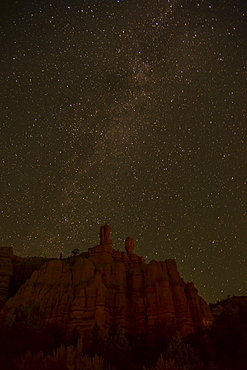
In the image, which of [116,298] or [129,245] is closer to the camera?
[116,298]

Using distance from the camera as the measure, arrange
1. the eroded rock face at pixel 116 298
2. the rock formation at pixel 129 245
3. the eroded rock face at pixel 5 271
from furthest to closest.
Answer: the rock formation at pixel 129 245, the eroded rock face at pixel 5 271, the eroded rock face at pixel 116 298

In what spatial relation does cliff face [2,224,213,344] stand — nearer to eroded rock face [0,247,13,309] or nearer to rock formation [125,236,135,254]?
eroded rock face [0,247,13,309]

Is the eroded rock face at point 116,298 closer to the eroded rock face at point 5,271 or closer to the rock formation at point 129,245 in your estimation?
the eroded rock face at point 5,271

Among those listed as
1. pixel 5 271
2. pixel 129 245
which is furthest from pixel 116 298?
pixel 5 271

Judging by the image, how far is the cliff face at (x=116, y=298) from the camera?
4491cm

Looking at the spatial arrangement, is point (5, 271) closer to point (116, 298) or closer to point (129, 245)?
point (129, 245)

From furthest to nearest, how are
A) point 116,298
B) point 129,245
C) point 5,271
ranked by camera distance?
1. point 129,245
2. point 5,271
3. point 116,298

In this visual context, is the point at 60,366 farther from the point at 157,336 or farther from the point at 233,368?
the point at 157,336

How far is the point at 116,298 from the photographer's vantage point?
1945 inches

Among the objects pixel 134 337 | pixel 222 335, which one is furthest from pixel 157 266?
pixel 222 335

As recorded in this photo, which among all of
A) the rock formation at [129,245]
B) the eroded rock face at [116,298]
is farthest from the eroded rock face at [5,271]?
the rock formation at [129,245]

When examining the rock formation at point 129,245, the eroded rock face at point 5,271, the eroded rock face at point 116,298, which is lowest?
the eroded rock face at point 116,298

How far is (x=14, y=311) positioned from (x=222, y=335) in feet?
97.1

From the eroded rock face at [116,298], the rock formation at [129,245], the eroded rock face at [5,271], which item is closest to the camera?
the eroded rock face at [116,298]
